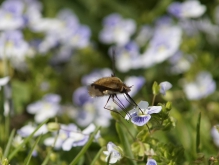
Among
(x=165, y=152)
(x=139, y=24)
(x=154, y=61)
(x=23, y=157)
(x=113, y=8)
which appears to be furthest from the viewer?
(x=113, y=8)

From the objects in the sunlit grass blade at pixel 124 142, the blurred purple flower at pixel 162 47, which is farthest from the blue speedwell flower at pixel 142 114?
the blurred purple flower at pixel 162 47

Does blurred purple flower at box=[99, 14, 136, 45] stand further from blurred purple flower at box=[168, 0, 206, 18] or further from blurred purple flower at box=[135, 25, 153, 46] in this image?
blurred purple flower at box=[168, 0, 206, 18]

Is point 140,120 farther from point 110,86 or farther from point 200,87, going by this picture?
point 200,87

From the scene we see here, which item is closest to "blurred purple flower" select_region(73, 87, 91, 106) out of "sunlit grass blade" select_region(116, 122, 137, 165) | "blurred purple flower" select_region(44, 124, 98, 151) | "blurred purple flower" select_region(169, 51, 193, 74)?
"blurred purple flower" select_region(169, 51, 193, 74)

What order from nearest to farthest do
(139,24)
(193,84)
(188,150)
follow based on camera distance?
(188,150)
(193,84)
(139,24)

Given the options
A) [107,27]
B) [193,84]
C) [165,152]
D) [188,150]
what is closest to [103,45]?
[107,27]

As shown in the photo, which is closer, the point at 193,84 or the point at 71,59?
the point at 193,84

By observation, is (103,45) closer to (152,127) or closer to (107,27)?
(107,27)
